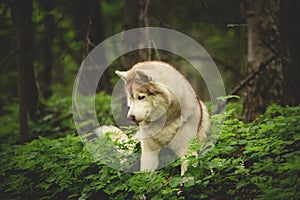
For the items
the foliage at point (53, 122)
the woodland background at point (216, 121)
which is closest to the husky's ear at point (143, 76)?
the woodland background at point (216, 121)

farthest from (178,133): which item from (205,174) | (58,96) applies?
(58,96)

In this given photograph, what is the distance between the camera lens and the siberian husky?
14.2 feet

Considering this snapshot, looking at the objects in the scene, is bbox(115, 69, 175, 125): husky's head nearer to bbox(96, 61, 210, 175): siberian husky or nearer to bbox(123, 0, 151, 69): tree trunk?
bbox(96, 61, 210, 175): siberian husky

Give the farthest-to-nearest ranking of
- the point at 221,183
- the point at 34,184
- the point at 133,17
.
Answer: the point at 133,17 < the point at 34,184 < the point at 221,183

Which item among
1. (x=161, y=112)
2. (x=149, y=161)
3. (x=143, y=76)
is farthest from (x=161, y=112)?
(x=149, y=161)

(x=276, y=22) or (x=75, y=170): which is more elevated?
(x=276, y=22)

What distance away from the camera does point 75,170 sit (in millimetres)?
4285

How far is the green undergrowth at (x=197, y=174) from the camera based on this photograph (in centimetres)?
343

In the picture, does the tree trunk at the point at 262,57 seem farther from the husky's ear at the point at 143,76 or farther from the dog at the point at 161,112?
the husky's ear at the point at 143,76

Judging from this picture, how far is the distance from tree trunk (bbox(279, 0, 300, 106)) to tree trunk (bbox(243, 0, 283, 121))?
0.41ft

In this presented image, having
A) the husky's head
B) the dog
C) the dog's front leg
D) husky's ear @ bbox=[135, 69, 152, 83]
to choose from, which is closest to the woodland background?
the dog's front leg

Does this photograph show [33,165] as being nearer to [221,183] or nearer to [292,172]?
[221,183]

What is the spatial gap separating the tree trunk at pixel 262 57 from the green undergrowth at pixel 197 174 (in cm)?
93

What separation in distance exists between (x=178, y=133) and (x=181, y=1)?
683 centimetres
